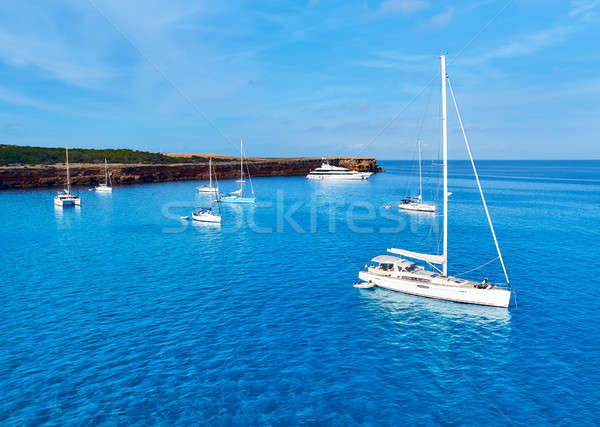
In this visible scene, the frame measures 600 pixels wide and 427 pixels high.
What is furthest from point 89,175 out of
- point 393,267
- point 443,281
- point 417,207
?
point 443,281

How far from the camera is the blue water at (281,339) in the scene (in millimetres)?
18875

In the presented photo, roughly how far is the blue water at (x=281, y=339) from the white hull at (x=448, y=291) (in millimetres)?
716

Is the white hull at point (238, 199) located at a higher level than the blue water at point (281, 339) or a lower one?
higher

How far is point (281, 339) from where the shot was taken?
84.7ft

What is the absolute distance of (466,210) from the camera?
286ft

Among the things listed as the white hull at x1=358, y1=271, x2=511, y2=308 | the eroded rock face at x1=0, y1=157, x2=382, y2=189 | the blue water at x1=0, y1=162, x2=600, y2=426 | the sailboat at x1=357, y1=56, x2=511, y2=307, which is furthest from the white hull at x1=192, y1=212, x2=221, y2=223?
the eroded rock face at x1=0, y1=157, x2=382, y2=189

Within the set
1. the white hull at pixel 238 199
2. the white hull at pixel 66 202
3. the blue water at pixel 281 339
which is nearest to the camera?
the blue water at pixel 281 339

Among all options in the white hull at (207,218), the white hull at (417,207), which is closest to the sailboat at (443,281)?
Answer: the white hull at (207,218)

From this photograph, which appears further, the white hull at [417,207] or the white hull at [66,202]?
the white hull at [66,202]

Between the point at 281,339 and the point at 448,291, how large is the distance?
49.8 feet

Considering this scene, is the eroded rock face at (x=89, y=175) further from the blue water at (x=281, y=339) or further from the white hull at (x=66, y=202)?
the blue water at (x=281, y=339)

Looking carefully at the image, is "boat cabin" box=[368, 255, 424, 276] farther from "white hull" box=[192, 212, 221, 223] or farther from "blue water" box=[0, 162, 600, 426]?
"white hull" box=[192, 212, 221, 223]

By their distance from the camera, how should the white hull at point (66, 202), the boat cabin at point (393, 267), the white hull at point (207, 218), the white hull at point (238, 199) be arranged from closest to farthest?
1. the boat cabin at point (393, 267)
2. the white hull at point (207, 218)
3. the white hull at point (66, 202)
4. the white hull at point (238, 199)

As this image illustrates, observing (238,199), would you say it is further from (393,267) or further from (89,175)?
(89,175)
